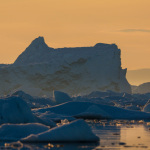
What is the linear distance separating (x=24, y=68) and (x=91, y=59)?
825cm

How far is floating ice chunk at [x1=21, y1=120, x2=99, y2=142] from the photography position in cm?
1425

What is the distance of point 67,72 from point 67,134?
47164 mm

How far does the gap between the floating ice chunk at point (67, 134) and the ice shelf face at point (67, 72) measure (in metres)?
45.8

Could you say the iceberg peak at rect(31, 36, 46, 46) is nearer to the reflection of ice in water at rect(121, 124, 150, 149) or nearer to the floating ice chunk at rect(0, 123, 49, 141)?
the reflection of ice in water at rect(121, 124, 150, 149)

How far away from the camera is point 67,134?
47.2ft

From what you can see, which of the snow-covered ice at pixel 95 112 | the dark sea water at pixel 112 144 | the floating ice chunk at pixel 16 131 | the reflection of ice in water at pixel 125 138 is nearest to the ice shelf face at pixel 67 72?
the snow-covered ice at pixel 95 112

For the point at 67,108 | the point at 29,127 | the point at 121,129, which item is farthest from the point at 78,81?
the point at 29,127

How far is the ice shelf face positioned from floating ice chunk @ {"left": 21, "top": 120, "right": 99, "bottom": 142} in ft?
150

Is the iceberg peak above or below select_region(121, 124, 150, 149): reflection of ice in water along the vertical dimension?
above

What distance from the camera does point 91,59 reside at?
6225cm

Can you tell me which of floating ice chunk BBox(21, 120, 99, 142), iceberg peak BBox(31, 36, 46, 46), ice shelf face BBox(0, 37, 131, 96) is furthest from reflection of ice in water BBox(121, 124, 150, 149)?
iceberg peak BBox(31, 36, 46, 46)

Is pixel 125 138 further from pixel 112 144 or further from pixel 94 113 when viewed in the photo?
pixel 94 113

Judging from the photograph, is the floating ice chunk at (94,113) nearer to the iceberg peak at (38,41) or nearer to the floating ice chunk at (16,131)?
the floating ice chunk at (16,131)

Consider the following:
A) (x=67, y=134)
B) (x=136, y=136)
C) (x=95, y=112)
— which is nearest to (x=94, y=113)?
(x=95, y=112)
